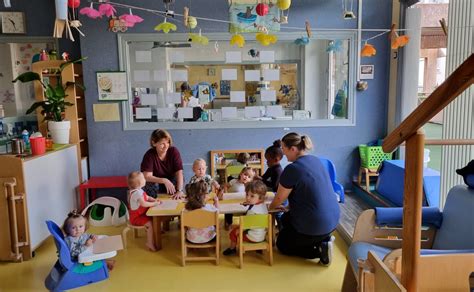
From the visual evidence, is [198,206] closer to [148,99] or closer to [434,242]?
[434,242]

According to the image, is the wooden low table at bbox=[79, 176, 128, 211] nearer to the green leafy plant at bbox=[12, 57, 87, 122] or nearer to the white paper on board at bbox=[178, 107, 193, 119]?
the green leafy plant at bbox=[12, 57, 87, 122]

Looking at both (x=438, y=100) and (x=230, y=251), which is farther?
(x=230, y=251)

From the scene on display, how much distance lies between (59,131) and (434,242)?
3632 mm

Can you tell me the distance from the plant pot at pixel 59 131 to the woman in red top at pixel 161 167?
105cm

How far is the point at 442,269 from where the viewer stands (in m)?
1.73

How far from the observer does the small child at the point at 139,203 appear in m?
3.25

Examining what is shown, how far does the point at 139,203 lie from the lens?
326cm

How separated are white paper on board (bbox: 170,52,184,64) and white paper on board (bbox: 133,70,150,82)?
340 millimetres

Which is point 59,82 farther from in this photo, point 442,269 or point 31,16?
point 442,269

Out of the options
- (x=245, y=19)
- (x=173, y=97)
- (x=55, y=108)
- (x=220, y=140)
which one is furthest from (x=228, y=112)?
(x=55, y=108)

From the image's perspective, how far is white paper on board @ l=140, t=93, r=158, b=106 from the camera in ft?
15.7

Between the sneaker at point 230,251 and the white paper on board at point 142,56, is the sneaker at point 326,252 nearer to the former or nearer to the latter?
the sneaker at point 230,251

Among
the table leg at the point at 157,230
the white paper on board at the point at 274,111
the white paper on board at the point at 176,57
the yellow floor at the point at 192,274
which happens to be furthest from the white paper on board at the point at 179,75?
the yellow floor at the point at 192,274

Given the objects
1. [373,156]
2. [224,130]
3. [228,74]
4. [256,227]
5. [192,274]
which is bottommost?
[192,274]
